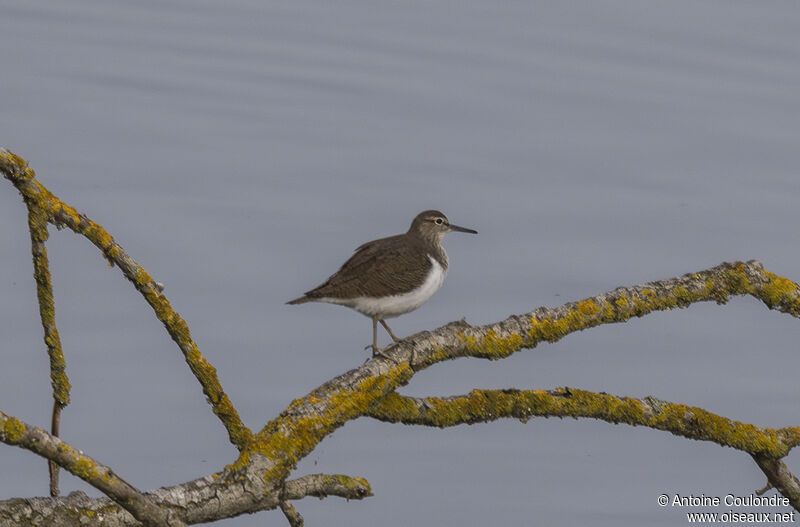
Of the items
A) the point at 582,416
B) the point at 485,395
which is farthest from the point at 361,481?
the point at 582,416

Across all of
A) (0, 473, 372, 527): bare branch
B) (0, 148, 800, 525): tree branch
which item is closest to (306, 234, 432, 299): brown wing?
(0, 148, 800, 525): tree branch

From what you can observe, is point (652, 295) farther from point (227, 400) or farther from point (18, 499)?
point (18, 499)

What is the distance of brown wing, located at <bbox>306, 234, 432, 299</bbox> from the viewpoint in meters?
8.45

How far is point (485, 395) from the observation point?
21.3 feet

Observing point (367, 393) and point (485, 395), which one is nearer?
point (367, 393)

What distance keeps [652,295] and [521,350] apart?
890 millimetres

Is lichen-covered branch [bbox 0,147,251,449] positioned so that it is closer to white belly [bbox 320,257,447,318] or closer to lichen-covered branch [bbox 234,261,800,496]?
lichen-covered branch [bbox 234,261,800,496]

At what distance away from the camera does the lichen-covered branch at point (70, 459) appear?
468 centimetres

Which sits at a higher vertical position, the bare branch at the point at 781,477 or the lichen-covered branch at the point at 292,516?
the lichen-covered branch at the point at 292,516

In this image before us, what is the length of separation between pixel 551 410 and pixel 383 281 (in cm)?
230

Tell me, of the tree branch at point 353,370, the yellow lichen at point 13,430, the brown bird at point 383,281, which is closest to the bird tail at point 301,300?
the brown bird at point 383,281

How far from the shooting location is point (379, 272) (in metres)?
8.55

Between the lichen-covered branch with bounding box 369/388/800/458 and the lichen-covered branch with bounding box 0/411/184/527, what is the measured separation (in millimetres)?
1543

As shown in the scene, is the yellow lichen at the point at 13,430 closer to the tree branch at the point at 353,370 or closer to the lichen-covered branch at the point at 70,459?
the lichen-covered branch at the point at 70,459
